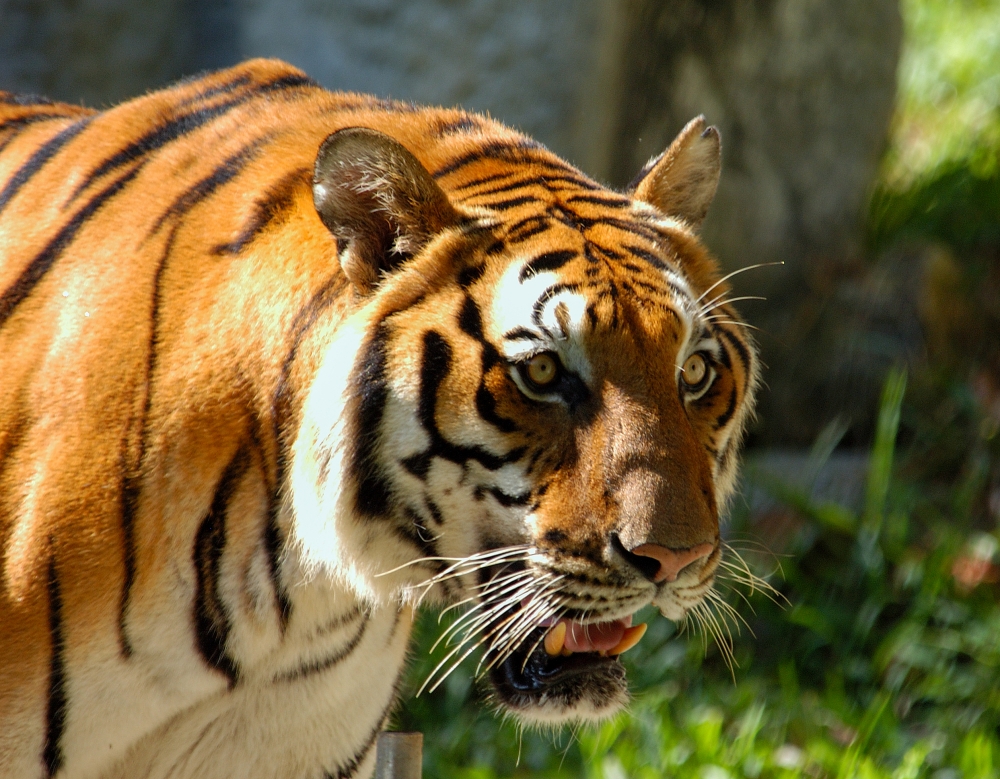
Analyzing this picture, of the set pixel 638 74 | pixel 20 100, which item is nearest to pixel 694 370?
pixel 20 100

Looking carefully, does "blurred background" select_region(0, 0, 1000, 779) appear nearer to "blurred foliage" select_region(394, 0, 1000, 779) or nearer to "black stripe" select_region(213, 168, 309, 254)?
"blurred foliage" select_region(394, 0, 1000, 779)

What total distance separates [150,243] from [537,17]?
2482mm

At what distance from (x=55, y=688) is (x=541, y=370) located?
823mm

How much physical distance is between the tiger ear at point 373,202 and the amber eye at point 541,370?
0.26 meters

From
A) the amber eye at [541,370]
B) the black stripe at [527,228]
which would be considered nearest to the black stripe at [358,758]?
the amber eye at [541,370]

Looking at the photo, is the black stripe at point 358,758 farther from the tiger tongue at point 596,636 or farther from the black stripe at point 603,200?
the black stripe at point 603,200

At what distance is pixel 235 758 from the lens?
1.92m

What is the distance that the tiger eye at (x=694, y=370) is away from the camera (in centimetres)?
173

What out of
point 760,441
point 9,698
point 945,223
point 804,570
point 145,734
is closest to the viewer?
point 9,698

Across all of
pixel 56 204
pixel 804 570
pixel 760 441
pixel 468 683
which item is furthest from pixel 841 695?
pixel 56 204

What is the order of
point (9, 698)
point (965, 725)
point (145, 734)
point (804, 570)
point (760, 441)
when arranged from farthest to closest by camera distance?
1. point (760, 441)
2. point (804, 570)
3. point (965, 725)
4. point (145, 734)
5. point (9, 698)

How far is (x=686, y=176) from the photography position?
203cm

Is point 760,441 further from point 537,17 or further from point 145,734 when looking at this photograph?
point 145,734

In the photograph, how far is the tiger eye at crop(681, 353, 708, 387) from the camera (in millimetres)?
1726
